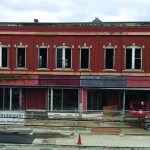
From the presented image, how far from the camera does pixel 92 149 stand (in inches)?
896

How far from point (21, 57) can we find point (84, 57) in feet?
17.9

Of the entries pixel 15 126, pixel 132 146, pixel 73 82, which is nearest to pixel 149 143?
pixel 132 146

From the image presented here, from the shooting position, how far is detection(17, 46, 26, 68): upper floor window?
40062mm

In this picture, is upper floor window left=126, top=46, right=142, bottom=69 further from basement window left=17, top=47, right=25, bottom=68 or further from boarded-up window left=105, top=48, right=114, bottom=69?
basement window left=17, top=47, right=25, bottom=68

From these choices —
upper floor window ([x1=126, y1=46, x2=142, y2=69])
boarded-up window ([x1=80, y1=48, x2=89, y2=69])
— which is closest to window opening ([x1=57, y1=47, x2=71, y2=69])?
boarded-up window ([x1=80, y1=48, x2=89, y2=69])

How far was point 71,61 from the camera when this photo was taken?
39688 millimetres

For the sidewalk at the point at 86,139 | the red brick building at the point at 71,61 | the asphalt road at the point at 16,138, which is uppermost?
the red brick building at the point at 71,61

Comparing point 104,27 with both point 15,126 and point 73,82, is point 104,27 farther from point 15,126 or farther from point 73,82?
point 15,126

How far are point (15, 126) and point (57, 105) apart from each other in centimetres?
1103

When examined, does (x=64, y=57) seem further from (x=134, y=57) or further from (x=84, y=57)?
(x=134, y=57)

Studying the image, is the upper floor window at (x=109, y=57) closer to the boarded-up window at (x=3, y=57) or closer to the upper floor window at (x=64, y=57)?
the upper floor window at (x=64, y=57)

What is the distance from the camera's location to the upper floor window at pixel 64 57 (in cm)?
3969

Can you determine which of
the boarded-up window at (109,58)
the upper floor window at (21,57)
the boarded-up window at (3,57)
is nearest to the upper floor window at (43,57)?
the upper floor window at (21,57)

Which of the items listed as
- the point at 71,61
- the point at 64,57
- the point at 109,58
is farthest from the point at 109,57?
the point at 64,57
